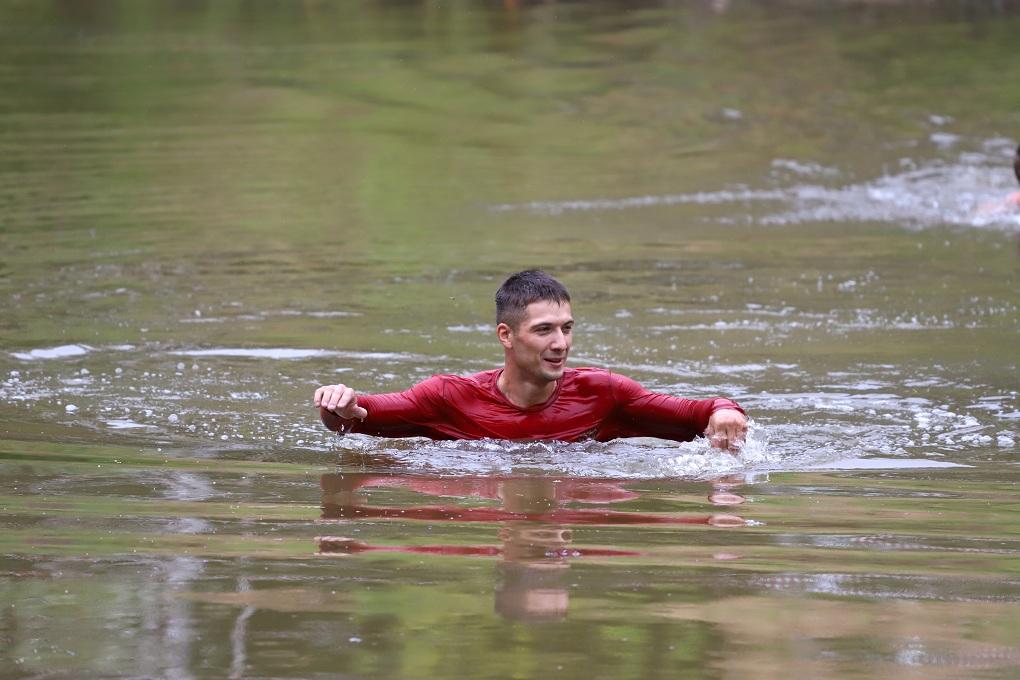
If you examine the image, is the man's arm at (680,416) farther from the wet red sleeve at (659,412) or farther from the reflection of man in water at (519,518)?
the reflection of man in water at (519,518)

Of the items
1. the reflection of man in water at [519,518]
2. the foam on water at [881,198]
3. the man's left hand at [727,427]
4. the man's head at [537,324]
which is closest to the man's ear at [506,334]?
the man's head at [537,324]

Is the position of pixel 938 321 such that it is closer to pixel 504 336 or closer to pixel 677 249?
pixel 677 249

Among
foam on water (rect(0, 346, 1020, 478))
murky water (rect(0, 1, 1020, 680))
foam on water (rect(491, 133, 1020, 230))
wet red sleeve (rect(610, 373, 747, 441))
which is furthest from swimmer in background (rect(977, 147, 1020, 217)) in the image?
wet red sleeve (rect(610, 373, 747, 441))

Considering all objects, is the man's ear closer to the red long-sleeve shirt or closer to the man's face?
the man's face

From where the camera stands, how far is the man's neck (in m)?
7.74

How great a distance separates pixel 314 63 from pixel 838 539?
2493cm

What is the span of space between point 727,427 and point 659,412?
0.48m

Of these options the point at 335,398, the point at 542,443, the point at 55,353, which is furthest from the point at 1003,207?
the point at 335,398

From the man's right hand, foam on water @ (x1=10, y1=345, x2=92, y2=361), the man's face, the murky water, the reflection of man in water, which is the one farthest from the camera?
foam on water @ (x1=10, y1=345, x2=92, y2=361)

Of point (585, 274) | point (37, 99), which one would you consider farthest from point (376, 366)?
point (37, 99)

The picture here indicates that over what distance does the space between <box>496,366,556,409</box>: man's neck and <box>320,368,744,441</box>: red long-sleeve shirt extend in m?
0.02

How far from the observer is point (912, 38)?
32406 millimetres

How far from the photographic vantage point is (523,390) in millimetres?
7770

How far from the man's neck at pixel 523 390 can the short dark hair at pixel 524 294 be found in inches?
11.8
